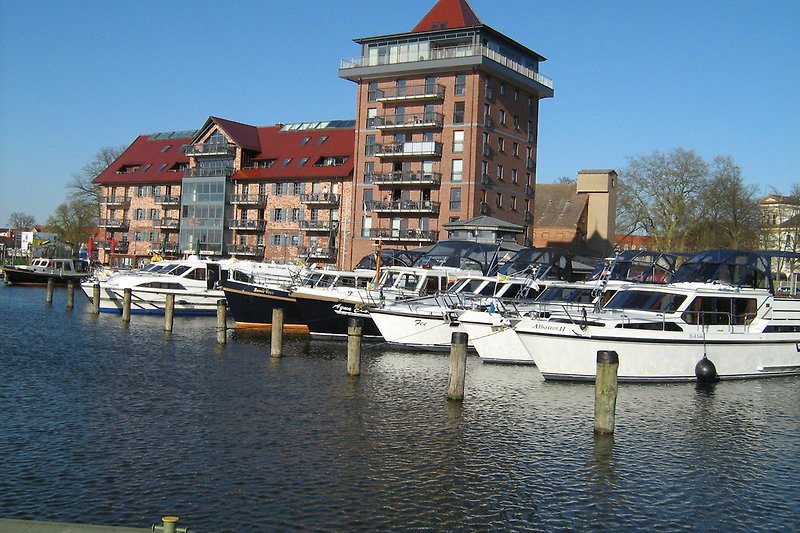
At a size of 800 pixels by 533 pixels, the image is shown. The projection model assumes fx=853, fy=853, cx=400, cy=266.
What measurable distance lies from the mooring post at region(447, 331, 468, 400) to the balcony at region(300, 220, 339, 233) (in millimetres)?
59683

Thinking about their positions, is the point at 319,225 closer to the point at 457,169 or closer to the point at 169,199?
the point at 457,169

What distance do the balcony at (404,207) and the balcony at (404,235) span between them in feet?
5.65

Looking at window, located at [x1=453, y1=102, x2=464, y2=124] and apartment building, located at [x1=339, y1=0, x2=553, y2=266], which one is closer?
apartment building, located at [x1=339, y1=0, x2=553, y2=266]

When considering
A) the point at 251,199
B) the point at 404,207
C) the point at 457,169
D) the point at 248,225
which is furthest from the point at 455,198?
the point at 248,225

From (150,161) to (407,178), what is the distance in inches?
1565

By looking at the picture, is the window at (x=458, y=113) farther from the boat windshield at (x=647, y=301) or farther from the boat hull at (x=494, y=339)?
the boat windshield at (x=647, y=301)

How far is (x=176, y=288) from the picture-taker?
50625 mm

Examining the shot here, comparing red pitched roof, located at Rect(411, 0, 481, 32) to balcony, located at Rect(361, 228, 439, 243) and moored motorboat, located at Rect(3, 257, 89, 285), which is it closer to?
balcony, located at Rect(361, 228, 439, 243)

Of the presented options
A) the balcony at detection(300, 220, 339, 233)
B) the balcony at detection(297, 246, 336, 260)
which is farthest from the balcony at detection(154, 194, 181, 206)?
the balcony at detection(297, 246, 336, 260)

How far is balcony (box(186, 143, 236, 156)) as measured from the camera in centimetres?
9106

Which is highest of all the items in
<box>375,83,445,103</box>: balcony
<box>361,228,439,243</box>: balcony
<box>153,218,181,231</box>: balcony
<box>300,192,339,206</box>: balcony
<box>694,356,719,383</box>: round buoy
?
<box>375,83,445,103</box>: balcony

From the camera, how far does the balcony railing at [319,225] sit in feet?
272

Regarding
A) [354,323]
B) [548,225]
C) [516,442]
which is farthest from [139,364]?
[548,225]

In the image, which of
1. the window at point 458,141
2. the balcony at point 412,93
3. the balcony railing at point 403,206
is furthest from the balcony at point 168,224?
the window at point 458,141
